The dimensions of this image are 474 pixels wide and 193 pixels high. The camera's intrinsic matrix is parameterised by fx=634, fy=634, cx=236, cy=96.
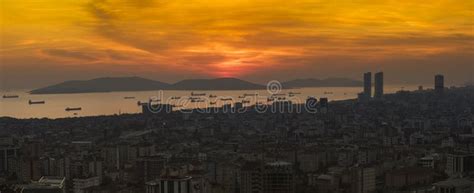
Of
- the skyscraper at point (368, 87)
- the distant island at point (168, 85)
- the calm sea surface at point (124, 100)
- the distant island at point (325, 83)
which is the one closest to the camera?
the distant island at point (325, 83)

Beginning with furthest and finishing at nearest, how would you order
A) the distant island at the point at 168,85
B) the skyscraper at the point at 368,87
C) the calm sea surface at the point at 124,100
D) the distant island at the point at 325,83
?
the calm sea surface at the point at 124,100
the skyscraper at the point at 368,87
the distant island at the point at 168,85
the distant island at the point at 325,83

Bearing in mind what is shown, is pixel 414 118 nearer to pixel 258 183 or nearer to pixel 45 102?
pixel 258 183

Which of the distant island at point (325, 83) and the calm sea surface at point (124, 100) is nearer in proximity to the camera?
the distant island at point (325, 83)

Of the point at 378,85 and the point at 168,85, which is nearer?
the point at 168,85

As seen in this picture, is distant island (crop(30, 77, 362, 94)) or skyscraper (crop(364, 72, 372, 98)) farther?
skyscraper (crop(364, 72, 372, 98))

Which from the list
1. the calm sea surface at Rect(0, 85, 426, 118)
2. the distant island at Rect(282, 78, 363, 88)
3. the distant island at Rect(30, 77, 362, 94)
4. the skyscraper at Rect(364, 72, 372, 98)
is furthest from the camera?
the calm sea surface at Rect(0, 85, 426, 118)

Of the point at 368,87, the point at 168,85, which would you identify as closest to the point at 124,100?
the point at 168,85

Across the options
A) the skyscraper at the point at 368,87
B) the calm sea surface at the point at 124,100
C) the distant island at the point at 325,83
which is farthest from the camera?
the calm sea surface at the point at 124,100

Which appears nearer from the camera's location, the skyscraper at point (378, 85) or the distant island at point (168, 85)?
the skyscraper at point (378, 85)

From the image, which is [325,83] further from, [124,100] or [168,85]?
[124,100]

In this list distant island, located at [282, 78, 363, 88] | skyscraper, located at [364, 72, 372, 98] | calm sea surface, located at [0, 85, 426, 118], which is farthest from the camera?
calm sea surface, located at [0, 85, 426, 118]

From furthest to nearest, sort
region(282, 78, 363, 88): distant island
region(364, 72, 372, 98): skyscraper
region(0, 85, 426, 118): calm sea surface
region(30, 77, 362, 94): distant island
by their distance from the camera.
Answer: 1. region(0, 85, 426, 118): calm sea surface
2. region(364, 72, 372, 98): skyscraper
3. region(30, 77, 362, 94): distant island
4. region(282, 78, 363, 88): distant island

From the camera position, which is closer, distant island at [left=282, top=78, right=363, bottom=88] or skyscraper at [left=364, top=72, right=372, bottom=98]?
distant island at [left=282, top=78, right=363, bottom=88]
